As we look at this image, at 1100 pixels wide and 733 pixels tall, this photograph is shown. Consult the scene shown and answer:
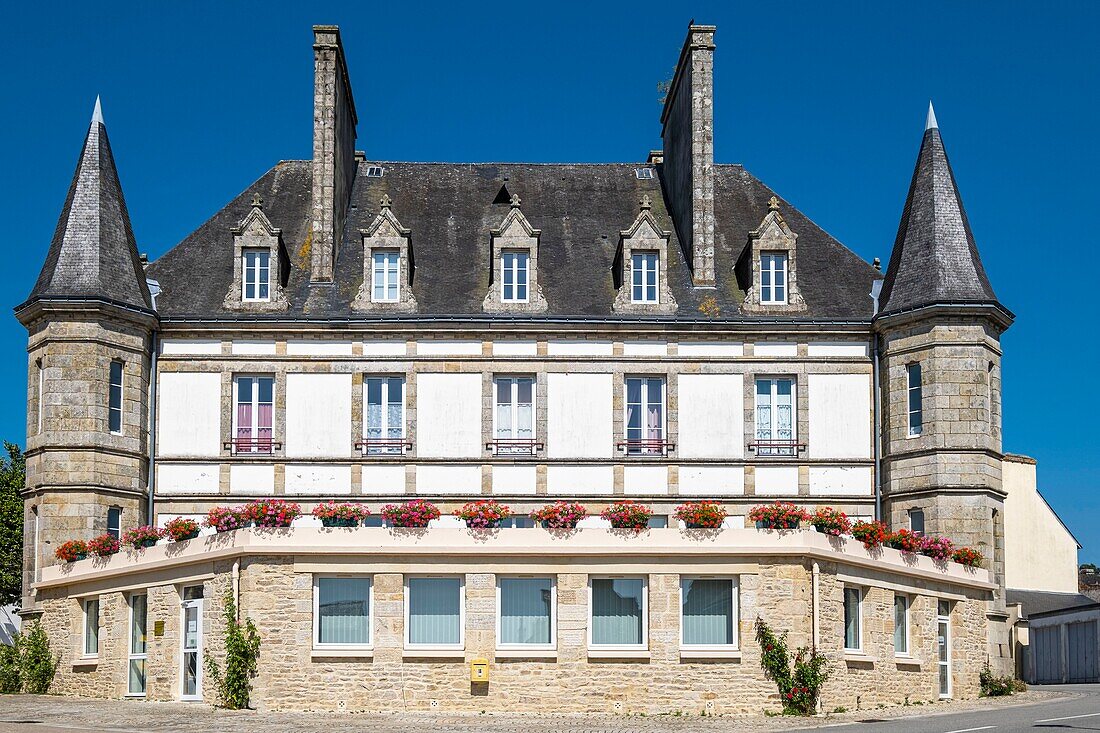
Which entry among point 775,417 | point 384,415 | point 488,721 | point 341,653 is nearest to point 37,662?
point 341,653

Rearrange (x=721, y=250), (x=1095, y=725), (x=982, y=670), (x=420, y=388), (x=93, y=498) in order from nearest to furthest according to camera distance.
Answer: (x=1095, y=725) < (x=982, y=670) < (x=93, y=498) < (x=420, y=388) < (x=721, y=250)

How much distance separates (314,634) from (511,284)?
1018 cm

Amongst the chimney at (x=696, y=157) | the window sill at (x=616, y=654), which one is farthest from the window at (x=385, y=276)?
the window sill at (x=616, y=654)

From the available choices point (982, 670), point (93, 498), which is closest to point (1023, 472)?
point (982, 670)

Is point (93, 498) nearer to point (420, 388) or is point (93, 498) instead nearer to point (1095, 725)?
point (420, 388)

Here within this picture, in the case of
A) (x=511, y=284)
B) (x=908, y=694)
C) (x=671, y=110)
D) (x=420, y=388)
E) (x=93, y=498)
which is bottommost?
(x=908, y=694)

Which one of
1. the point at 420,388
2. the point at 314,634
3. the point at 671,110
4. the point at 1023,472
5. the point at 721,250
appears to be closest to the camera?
A: the point at 314,634

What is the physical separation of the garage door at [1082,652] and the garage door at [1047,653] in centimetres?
35

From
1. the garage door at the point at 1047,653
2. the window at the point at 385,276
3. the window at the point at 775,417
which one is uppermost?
the window at the point at 385,276

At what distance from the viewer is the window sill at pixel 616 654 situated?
21.4 meters

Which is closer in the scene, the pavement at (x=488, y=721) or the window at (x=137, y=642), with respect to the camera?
the pavement at (x=488, y=721)

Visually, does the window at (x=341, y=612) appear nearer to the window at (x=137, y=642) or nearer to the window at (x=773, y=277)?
the window at (x=137, y=642)

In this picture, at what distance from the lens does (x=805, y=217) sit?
32031 millimetres

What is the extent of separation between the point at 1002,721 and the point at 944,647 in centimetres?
508
